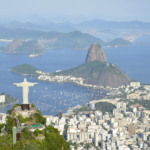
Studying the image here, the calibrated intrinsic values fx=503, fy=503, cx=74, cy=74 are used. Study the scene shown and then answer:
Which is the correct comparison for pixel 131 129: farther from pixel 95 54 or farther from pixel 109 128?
pixel 95 54

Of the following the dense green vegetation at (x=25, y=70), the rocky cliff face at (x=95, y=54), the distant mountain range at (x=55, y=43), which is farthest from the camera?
the distant mountain range at (x=55, y=43)

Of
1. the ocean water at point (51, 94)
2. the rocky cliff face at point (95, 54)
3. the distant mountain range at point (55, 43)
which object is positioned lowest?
the ocean water at point (51, 94)

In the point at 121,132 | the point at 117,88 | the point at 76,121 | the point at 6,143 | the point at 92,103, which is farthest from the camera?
the point at 117,88

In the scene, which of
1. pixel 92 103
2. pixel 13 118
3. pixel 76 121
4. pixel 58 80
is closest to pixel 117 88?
pixel 58 80

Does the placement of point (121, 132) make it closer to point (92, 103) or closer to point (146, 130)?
point (146, 130)

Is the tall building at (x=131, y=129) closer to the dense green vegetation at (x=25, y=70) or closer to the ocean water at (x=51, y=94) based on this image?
the ocean water at (x=51, y=94)

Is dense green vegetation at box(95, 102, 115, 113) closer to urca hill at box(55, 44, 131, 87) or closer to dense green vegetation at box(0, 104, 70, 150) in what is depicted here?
urca hill at box(55, 44, 131, 87)

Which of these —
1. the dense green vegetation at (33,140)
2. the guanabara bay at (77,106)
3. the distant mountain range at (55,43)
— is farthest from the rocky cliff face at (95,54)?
the dense green vegetation at (33,140)

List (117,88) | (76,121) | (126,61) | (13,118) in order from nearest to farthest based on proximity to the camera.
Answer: (13,118), (76,121), (117,88), (126,61)

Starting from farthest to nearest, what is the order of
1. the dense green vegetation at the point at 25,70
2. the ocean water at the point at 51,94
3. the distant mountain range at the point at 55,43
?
the distant mountain range at the point at 55,43 → the dense green vegetation at the point at 25,70 → the ocean water at the point at 51,94
